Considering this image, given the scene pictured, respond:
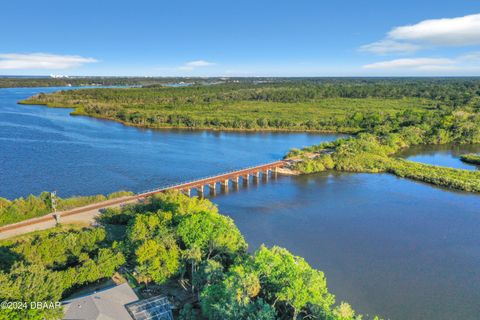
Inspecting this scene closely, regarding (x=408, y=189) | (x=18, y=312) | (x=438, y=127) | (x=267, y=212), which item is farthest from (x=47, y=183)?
(x=438, y=127)

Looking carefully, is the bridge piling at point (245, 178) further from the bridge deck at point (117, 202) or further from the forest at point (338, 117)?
the forest at point (338, 117)

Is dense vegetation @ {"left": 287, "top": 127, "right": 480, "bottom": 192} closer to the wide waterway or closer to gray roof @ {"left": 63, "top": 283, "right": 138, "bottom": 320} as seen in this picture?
the wide waterway

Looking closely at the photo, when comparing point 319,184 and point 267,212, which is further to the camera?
point 319,184

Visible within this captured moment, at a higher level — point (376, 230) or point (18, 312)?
point (18, 312)

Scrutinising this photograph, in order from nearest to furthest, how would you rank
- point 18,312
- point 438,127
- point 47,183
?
1. point 18,312
2. point 47,183
3. point 438,127

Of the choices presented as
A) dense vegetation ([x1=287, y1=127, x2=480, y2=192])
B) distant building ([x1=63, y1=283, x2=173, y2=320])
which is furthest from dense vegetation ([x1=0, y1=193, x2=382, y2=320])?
dense vegetation ([x1=287, y1=127, x2=480, y2=192])

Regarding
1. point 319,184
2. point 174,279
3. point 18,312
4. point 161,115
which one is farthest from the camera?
point 161,115

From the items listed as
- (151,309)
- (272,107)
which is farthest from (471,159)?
(272,107)

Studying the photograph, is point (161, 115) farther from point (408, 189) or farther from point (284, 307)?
point (284, 307)
